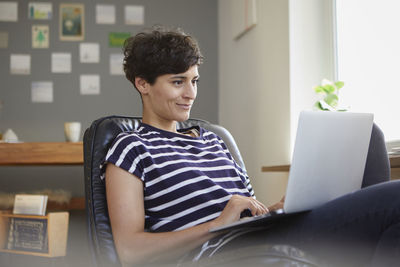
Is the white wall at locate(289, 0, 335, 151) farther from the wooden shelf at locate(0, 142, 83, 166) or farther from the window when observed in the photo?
the wooden shelf at locate(0, 142, 83, 166)

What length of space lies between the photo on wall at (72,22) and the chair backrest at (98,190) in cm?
228

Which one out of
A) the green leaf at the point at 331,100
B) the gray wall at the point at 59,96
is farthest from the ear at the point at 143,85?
the gray wall at the point at 59,96

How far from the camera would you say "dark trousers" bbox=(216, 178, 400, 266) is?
0.85m

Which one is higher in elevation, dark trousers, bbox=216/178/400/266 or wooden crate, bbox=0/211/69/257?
dark trousers, bbox=216/178/400/266

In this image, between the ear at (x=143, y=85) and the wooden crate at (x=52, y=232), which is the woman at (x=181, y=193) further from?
the wooden crate at (x=52, y=232)

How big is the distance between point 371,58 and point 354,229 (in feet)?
4.88

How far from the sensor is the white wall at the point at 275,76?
7.77 ft

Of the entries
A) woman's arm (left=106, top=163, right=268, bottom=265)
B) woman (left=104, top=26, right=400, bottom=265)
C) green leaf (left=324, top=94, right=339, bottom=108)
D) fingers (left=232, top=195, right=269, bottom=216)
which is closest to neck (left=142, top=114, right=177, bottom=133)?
woman (left=104, top=26, right=400, bottom=265)

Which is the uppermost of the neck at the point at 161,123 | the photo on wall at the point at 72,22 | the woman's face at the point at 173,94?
the photo on wall at the point at 72,22

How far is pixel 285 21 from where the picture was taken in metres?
2.39

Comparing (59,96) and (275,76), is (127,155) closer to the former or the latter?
(275,76)

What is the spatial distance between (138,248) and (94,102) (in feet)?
→ 8.27

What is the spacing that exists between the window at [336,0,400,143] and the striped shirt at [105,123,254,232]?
998mm

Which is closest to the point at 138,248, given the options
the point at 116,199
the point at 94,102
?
the point at 116,199
